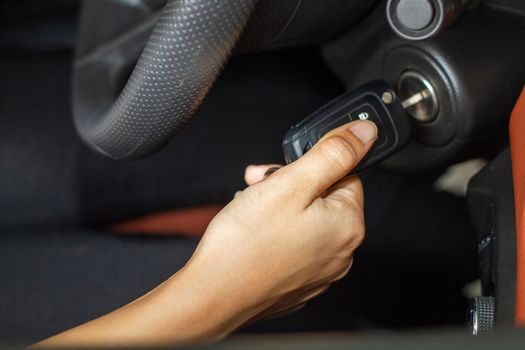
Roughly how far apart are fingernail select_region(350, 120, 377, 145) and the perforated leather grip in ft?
0.51

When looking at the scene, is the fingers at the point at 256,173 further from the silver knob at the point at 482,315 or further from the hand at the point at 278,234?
the silver knob at the point at 482,315

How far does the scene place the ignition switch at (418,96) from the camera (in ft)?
2.46

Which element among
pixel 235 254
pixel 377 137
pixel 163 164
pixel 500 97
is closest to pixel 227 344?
pixel 235 254

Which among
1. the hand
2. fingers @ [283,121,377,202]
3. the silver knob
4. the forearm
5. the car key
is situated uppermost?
the car key

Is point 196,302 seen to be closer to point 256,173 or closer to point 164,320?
point 164,320

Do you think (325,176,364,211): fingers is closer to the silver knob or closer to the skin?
the skin

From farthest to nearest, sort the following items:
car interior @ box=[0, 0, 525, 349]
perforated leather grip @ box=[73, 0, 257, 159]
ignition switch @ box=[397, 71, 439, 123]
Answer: ignition switch @ box=[397, 71, 439, 123]
car interior @ box=[0, 0, 525, 349]
perforated leather grip @ box=[73, 0, 257, 159]

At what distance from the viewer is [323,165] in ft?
2.01

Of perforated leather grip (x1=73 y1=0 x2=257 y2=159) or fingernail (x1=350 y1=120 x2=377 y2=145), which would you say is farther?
fingernail (x1=350 y1=120 x2=377 y2=145)

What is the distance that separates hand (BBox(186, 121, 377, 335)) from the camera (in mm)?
591

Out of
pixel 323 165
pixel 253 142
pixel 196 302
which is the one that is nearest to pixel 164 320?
pixel 196 302

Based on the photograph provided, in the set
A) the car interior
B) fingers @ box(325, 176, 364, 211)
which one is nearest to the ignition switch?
the car interior

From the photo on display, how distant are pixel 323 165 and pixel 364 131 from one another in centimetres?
8

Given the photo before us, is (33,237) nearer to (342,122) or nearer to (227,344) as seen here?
(342,122)
